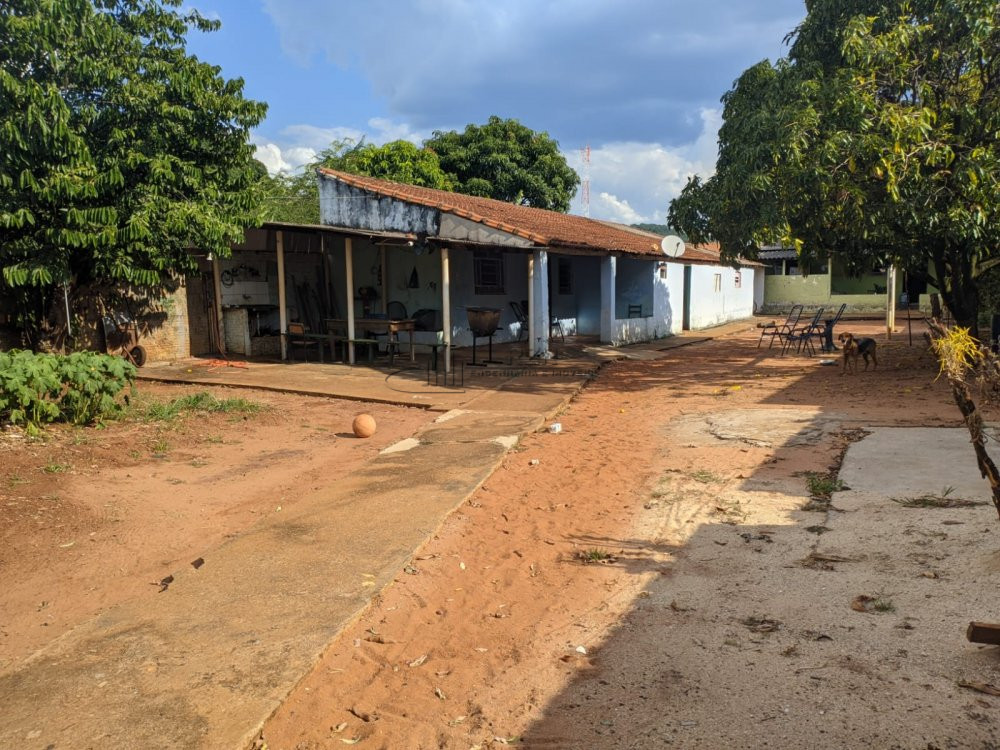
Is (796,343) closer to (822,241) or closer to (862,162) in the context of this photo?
(822,241)

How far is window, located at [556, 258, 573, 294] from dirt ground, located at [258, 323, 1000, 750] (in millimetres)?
13682

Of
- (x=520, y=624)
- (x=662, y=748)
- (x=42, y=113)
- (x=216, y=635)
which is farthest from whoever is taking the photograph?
(x=42, y=113)

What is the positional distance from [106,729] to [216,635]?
Result: 0.79 metres

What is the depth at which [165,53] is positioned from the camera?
1217cm

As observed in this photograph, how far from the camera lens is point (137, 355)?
14297 mm

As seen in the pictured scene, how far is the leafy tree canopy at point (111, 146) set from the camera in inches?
396

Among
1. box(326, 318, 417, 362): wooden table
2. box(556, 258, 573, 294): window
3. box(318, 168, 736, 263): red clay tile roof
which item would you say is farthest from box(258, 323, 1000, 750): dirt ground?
box(556, 258, 573, 294): window

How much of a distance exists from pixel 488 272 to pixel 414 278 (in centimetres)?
178

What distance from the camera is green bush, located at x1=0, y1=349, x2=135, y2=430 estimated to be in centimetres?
746

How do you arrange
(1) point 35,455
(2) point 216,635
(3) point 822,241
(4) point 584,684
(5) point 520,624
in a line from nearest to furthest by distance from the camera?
(4) point 584,684, (2) point 216,635, (5) point 520,624, (1) point 35,455, (3) point 822,241

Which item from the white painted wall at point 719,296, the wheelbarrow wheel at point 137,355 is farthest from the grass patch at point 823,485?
the white painted wall at point 719,296

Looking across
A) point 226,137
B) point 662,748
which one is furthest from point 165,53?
point 662,748

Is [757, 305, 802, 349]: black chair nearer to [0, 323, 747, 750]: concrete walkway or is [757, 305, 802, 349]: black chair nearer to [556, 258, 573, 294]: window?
[556, 258, 573, 294]: window

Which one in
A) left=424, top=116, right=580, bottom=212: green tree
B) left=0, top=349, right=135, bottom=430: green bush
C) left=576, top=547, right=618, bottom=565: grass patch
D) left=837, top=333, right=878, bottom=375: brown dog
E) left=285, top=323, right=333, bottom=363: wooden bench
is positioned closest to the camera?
left=576, top=547, right=618, bottom=565: grass patch
